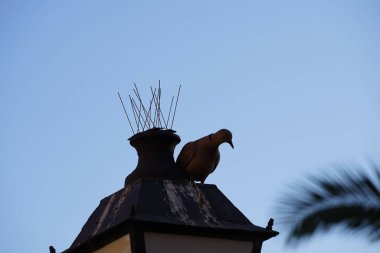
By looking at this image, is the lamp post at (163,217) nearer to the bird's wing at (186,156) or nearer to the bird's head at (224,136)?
the bird's wing at (186,156)

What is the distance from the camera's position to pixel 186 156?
938 centimetres

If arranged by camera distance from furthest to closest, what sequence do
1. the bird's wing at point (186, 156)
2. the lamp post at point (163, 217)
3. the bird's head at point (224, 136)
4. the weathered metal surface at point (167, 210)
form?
the bird's wing at point (186, 156)
the bird's head at point (224, 136)
the weathered metal surface at point (167, 210)
the lamp post at point (163, 217)

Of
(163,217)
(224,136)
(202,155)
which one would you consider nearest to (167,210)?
(163,217)

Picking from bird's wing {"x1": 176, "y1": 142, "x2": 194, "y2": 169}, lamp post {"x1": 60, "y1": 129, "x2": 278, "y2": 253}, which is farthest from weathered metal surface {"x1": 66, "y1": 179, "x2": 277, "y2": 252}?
bird's wing {"x1": 176, "y1": 142, "x2": 194, "y2": 169}

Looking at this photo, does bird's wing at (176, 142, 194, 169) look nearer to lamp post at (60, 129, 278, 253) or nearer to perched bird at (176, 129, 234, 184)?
perched bird at (176, 129, 234, 184)

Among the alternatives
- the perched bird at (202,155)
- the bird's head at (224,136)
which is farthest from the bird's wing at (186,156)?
the bird's head at (224,136)

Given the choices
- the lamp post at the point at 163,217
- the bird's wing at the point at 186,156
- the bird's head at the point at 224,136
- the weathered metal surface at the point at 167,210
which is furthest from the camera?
the bird's wing at the point at 186,156

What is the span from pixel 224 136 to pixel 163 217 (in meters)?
1.29

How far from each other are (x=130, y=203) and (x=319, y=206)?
3.04 meters

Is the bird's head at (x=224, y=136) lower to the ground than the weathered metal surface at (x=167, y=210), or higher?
higher

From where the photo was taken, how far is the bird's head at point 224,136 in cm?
923

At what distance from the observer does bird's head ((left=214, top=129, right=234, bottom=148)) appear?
923 cm

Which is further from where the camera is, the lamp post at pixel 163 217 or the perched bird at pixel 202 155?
the perched bird at pixel 202 155

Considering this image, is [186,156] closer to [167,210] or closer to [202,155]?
[202,155]
